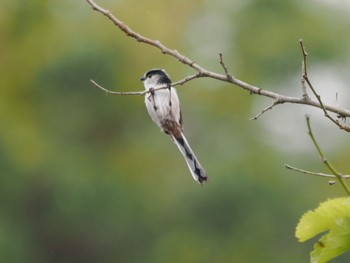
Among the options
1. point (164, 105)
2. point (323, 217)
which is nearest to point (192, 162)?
point (164, 105)

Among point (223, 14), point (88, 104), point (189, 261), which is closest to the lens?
point (189, 261)

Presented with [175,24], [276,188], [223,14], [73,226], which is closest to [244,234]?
[276,188]

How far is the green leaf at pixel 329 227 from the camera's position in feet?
8.41

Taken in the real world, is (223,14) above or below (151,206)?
above

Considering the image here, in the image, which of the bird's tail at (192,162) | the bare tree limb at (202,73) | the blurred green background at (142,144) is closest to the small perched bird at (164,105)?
the bird's tail at (192,162)

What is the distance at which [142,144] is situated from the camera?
2228cm

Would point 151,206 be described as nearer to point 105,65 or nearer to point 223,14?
point 105,65

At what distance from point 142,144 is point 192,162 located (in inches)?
729

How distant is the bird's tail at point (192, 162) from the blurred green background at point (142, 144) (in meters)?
14.8

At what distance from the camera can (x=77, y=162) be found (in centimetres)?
2148

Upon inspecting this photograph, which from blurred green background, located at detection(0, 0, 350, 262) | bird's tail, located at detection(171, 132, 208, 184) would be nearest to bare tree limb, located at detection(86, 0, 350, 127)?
bird's tail, located at detection(171, 132, 208, 184)

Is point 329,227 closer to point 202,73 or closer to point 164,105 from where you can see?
point 202,73

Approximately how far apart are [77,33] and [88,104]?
3.99 feet

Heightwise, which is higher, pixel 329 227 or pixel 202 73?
pixel 202 73
